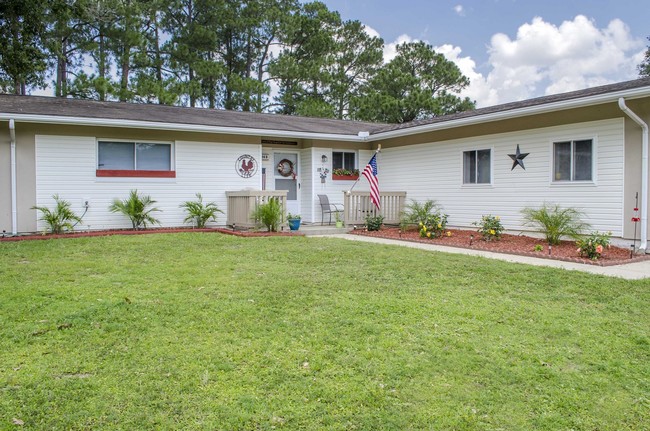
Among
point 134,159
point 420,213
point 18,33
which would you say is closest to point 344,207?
point 420,213

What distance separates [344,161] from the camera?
14.0 meters

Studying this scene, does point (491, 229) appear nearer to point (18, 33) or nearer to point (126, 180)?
point (126, 180)

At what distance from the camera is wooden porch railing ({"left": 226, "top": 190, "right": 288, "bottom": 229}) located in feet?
35.6

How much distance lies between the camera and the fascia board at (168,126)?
9.65 meters

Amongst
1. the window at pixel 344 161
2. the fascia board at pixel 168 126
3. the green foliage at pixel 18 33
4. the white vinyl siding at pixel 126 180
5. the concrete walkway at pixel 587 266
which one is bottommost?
the concrete walkway at pixel 587 266

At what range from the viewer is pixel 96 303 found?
4.45 m

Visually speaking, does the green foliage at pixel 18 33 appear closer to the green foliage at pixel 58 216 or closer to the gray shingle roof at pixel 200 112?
the gray shingle roof at pixel 200 112

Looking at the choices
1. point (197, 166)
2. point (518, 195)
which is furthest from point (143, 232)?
point (518, 195)

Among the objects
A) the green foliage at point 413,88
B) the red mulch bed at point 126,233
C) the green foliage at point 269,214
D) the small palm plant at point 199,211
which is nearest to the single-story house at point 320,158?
the small palm plant at point 199,211

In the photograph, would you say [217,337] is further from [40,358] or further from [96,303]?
[96,303]

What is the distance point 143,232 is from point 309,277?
5990 mm

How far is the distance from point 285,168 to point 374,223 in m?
3.20

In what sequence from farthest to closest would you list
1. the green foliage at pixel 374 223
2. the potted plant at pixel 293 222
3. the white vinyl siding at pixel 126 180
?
the green foliage at pixel 374 223 < the potted plant at pixel 293 222 < the white vinyl siding at pixel 126 180

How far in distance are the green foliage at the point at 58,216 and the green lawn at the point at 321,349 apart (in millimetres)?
4272
